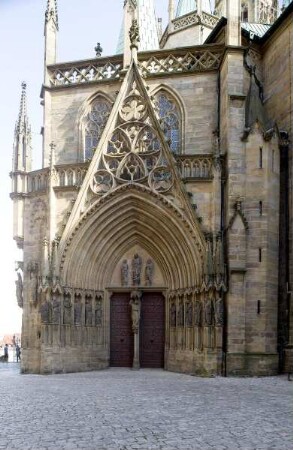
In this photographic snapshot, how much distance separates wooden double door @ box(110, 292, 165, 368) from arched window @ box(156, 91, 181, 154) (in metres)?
5.71

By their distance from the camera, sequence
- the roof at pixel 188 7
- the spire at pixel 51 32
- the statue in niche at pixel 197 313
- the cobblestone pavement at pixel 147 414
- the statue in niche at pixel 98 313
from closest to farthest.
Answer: the cobblestone pavement at pixel 147 414 < the statue in niche at pixel 197 313 < the statue in niche at pixel 98 313 < the spire at pixel 51 32 < the roof at pixel 188 7

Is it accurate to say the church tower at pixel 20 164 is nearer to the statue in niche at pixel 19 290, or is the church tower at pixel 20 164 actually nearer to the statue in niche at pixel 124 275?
the statue in niche at pixel 19 290

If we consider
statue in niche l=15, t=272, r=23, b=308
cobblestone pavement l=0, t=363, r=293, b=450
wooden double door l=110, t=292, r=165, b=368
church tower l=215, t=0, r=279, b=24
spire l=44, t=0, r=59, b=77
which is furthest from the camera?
church tower l=215, t=0, r=279, b=24

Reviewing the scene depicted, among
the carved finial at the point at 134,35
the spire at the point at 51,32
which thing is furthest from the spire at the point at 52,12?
the carved finial at the point at 134,35

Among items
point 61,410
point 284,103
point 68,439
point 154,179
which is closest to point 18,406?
point 61,410

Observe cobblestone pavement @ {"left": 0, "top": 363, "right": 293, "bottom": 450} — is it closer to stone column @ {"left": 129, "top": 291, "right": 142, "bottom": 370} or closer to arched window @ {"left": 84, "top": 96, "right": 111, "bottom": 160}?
stone column @ {"left": 129, "top": 291, "right": 142, "bottom": 370}

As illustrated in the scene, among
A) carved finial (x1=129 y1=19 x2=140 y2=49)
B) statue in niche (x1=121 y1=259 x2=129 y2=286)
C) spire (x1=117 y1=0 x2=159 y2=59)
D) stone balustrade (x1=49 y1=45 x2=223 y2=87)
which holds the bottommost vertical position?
statue in niche (x1=121 y1=259 x2=129 y2=286)

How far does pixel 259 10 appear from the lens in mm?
37250

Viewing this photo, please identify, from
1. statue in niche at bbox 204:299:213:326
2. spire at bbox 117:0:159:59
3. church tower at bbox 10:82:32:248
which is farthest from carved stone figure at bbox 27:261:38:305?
spire at bbox 117:0:159:59

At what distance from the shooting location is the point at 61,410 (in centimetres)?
1070

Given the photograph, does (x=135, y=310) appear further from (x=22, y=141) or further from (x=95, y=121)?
(x=22, y=141)

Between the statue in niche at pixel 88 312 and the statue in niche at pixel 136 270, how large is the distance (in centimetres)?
179

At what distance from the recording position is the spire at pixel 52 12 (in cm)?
2342

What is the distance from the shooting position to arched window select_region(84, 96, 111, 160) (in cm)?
2300
